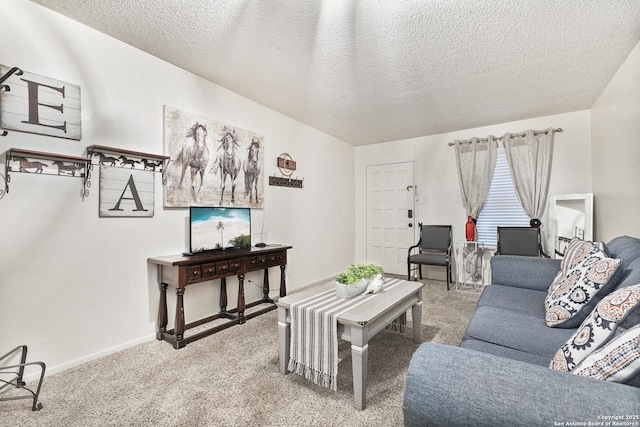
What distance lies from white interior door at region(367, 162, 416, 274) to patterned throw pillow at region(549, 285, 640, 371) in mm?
4301

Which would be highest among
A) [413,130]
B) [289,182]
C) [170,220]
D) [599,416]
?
[413,130]

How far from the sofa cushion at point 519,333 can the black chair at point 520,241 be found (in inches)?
108

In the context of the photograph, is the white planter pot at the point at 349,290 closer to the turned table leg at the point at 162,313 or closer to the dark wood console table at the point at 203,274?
the dark wood console table at the point at 203,274

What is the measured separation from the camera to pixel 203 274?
2705 millimetres

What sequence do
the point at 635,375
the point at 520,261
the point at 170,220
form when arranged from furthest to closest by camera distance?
the point at 170,220
the point at 520,261
the point at 635,375

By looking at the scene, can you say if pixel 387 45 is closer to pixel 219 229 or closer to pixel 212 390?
pixel 219 229

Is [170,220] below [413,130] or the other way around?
below

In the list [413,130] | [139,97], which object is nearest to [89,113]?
[139,97]

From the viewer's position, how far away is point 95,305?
92.1 inches

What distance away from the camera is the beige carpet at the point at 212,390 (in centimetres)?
163

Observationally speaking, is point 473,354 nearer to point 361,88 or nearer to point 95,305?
point 95,305

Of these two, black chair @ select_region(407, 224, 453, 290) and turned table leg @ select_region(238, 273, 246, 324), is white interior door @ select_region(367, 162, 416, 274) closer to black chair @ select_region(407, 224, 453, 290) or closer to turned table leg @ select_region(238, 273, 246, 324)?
black chair @ select_region(407, 224, 453, 290)

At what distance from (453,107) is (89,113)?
3887 millimetres

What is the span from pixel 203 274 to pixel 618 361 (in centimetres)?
266
